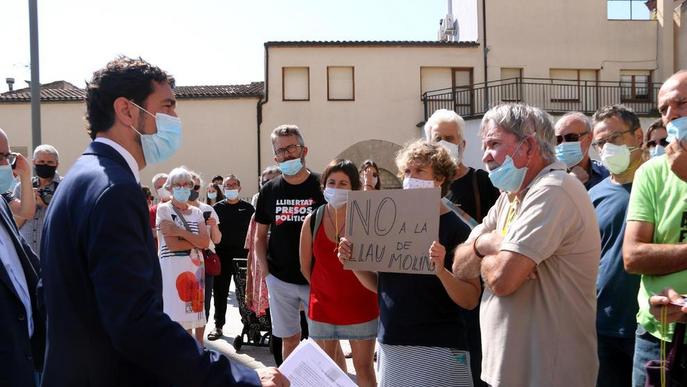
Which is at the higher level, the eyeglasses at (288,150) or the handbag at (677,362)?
the eyeglasses at (288,150)

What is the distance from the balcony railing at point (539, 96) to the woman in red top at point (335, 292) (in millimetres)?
22020

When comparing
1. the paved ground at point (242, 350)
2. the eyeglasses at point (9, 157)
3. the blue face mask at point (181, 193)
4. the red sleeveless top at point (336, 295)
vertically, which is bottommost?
the paved ground at point (242, 350)

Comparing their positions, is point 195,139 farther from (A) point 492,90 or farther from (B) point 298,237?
(B) point 298,237

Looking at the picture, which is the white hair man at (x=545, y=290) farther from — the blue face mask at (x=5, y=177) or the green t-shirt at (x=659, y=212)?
the blue face mask at (x=5, y=177)

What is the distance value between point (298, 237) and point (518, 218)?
3145 millimetres

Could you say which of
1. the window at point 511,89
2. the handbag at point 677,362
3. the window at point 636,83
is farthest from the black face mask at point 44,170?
the window at point 636,83

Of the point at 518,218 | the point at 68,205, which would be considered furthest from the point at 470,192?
the point at 68,205

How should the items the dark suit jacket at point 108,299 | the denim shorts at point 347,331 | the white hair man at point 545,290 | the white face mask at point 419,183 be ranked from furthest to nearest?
the denim shorts at point 347,331, the white face mask at point 419,183, the white hair man at point 545,290, the dark suit jacket at point 108,299

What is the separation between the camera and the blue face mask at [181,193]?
23.6 feet

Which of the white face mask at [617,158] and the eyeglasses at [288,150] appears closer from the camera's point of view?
the white face mask at [617,158]

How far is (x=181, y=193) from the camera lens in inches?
283

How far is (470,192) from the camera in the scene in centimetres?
436

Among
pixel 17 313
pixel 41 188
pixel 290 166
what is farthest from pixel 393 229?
pixel 41 188

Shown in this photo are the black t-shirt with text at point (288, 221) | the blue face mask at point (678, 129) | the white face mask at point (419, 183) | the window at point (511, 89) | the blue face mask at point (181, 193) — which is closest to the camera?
the blue face mask at point (678, 129)
